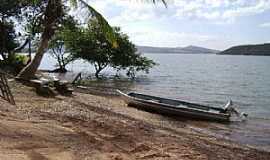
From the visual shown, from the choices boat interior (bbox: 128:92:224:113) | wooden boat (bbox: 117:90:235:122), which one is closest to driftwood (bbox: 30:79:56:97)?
wooden boat (bbox: 117:90:235:122)

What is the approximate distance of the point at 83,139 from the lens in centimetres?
1145

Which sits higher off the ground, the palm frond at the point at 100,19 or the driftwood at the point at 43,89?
the palm frond at the point at 100,19

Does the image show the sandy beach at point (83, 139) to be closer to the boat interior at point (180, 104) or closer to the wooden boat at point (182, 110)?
the wooden boat at point (182, 110)

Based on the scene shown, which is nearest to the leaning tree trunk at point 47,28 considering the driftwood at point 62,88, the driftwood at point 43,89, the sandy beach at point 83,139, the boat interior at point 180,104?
the driftwood at point 62,88

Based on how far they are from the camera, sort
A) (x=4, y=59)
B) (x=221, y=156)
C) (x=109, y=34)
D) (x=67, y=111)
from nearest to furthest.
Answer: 1. (x=221, y=156)
2. (x=67, y=111)
3. (x=109, y=34)
4. (x=4, y=59)

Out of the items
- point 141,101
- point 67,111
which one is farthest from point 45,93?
point 141,101

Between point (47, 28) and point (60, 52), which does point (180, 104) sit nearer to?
point (47, 28)

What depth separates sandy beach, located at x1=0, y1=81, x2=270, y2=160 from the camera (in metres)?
9.91

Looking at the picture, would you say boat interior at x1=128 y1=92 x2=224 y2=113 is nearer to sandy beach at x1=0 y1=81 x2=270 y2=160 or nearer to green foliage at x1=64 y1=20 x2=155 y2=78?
sandy beach at x1=0 y1=81 x2=270 y2=160

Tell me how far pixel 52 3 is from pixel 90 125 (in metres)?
10.1

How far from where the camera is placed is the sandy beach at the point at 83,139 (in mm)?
9906

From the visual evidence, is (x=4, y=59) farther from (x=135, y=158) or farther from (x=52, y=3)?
(x=135, y=158)

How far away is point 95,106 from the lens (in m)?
19.9

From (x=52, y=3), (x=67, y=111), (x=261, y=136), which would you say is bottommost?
(x=261, y=136)
